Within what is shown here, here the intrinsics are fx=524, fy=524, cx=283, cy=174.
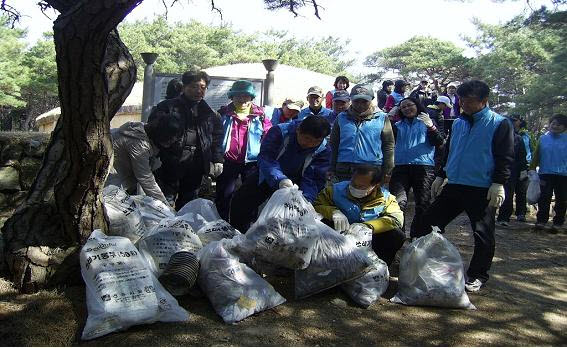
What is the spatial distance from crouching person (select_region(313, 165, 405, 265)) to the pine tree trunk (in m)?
1.61

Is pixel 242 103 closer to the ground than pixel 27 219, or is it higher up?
higher up

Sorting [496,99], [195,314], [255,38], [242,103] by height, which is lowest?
Result: [195,314]

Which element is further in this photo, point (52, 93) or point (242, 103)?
point (52, 93)

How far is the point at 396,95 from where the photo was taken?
7.47 meters

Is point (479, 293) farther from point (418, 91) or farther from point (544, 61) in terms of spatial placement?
point (544, 61)

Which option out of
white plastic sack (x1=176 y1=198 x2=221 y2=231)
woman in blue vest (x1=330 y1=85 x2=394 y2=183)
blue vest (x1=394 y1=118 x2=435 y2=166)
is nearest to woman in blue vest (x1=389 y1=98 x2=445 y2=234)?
blue vest (x1=394 y1=118 x2=435 y2=166)

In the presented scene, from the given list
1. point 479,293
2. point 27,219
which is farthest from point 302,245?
point 27,219

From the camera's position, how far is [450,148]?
4180mm

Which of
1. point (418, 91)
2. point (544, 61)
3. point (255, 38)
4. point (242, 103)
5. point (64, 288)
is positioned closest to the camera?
point (64, 288)

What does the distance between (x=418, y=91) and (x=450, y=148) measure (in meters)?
3.53

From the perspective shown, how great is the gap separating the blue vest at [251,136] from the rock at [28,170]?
6.51ft

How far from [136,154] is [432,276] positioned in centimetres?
247

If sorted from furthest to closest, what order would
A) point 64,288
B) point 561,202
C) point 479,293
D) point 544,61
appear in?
1. point 544,61
2. point 561,202
3. point 479,293
4. point 64,288

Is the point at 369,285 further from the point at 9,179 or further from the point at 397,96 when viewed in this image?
the point at 397,96
